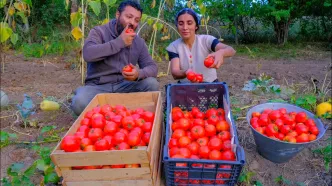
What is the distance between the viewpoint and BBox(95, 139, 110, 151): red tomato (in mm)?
1754

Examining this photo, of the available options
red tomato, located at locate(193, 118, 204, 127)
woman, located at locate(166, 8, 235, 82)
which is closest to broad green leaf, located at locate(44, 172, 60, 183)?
red tomato, located at locate(193, 118, 204, 127)

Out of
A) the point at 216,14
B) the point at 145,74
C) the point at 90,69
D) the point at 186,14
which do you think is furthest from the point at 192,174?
the point at 216,14

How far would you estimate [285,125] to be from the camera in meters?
2.13

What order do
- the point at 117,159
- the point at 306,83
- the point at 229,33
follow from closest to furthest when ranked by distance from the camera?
1. the point at 117,159
2. the point at 306,83
3. the point at 229,33

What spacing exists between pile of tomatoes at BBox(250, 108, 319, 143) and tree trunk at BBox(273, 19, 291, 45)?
6.19 metres

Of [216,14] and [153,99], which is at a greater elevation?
[216,14]

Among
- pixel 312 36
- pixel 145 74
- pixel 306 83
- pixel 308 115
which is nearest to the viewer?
pixel 308 115

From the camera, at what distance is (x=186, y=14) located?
2.68 m

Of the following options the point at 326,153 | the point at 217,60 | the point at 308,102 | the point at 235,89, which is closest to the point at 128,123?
the point at 217,60

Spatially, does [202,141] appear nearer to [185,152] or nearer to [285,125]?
[185,152]

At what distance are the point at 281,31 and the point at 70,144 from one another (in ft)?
25.0

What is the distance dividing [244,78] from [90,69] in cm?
285

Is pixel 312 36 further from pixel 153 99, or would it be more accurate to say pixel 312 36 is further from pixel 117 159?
pixel 117 159

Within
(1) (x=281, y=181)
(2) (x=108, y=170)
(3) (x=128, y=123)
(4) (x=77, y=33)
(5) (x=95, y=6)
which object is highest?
(5) (x=95, y=6)
